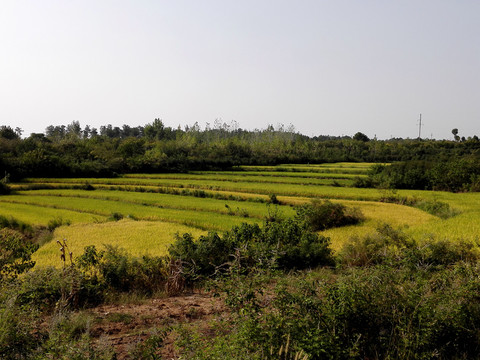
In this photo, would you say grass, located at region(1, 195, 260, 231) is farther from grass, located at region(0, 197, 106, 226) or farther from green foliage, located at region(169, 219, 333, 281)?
green foliage, located at region(169, 219, 333, 281)

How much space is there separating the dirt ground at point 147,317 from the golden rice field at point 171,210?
304cm

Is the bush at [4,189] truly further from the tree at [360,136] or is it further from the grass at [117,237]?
the tree at [360,136]

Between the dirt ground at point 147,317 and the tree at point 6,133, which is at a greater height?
the tree at point 6,133

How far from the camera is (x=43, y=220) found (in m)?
21.0

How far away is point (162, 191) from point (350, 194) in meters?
18.6

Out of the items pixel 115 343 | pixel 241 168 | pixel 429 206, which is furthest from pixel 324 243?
pixel 241 168

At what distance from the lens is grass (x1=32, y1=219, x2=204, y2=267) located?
1426 cm

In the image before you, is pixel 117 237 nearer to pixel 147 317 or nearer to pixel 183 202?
pixel 147 317

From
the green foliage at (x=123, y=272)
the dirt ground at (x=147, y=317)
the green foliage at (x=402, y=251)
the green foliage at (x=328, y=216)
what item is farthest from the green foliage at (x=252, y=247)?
the green foliage at (x=328, y=216)

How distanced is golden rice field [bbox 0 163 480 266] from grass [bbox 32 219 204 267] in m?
0.04

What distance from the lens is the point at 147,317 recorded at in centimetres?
787

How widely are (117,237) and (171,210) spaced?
841 cm

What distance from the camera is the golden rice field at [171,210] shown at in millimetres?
15699

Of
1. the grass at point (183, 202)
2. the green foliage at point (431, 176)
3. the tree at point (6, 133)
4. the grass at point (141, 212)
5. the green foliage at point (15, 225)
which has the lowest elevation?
the green foliage at point (15, 225)
